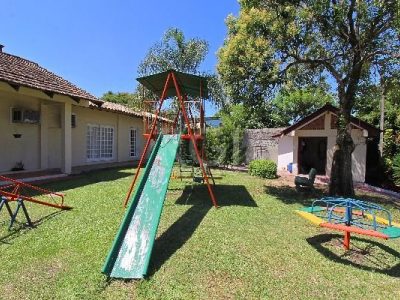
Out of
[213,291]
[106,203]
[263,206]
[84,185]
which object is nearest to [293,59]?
[263,206]

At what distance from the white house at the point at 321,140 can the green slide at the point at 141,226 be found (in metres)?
10.2

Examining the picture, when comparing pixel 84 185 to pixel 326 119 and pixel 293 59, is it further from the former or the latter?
pixel 326 119

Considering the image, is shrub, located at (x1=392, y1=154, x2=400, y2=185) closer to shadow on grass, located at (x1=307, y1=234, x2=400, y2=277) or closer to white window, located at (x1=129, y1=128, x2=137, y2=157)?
shadow on grass, located at (x1=307, y1=234, x2=400, y2=277)

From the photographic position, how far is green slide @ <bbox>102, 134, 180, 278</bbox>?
15.4 feet

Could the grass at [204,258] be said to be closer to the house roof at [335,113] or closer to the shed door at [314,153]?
the house roof at [335,113]

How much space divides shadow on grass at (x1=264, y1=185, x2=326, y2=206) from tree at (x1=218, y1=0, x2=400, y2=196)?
2.72 feet

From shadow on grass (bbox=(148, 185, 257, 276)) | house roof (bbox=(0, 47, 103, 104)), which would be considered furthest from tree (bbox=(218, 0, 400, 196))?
house roof (bbox=(0, 47, 103, 104))

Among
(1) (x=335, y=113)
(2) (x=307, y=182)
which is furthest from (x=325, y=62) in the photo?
(1) (x=335, y=113)

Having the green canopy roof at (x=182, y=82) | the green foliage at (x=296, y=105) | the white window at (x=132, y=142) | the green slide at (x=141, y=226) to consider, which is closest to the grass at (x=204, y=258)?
the green slide at (x=141, y=226)

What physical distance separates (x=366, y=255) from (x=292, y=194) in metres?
6.04

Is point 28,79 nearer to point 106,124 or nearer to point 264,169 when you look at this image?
point 106,124

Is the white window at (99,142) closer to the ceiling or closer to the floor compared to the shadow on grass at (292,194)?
closer to the ceiling

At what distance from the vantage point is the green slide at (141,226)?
4703 millimetres

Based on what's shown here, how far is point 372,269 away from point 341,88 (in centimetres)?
767
